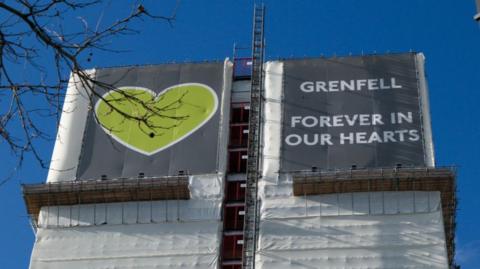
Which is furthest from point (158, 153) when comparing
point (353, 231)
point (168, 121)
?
point (353, 231)

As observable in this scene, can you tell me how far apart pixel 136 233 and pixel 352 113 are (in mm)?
14427

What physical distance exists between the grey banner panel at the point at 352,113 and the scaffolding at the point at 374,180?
0.97 meters

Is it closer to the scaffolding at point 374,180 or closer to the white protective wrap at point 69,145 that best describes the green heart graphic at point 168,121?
the white protective wrap at point 69,145

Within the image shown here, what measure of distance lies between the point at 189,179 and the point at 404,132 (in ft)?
41.5

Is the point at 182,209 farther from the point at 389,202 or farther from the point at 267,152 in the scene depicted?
the point at 389,202

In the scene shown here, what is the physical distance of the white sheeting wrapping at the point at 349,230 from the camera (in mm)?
46844

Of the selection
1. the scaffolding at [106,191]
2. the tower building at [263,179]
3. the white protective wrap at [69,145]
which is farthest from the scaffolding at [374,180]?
the white protective wrap at [69,145]

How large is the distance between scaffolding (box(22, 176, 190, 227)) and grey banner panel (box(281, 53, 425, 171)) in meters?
6.47

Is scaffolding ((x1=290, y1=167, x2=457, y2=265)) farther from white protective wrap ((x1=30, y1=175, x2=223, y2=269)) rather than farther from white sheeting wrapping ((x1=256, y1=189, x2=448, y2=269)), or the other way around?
white protective wrap ((x1=30, y1=175, x2=223, y2=269))

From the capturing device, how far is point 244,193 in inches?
2064

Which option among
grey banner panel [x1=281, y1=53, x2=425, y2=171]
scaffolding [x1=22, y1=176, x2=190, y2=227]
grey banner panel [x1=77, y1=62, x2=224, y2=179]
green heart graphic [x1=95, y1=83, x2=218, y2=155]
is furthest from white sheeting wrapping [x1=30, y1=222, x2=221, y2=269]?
grey banner panel [x1=281, y1=53, x2=425, y2=171]

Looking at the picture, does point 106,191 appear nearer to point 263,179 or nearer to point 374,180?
point 263,179

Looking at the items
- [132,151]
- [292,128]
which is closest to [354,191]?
[292,128]

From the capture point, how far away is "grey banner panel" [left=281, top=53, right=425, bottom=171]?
51.0 m
